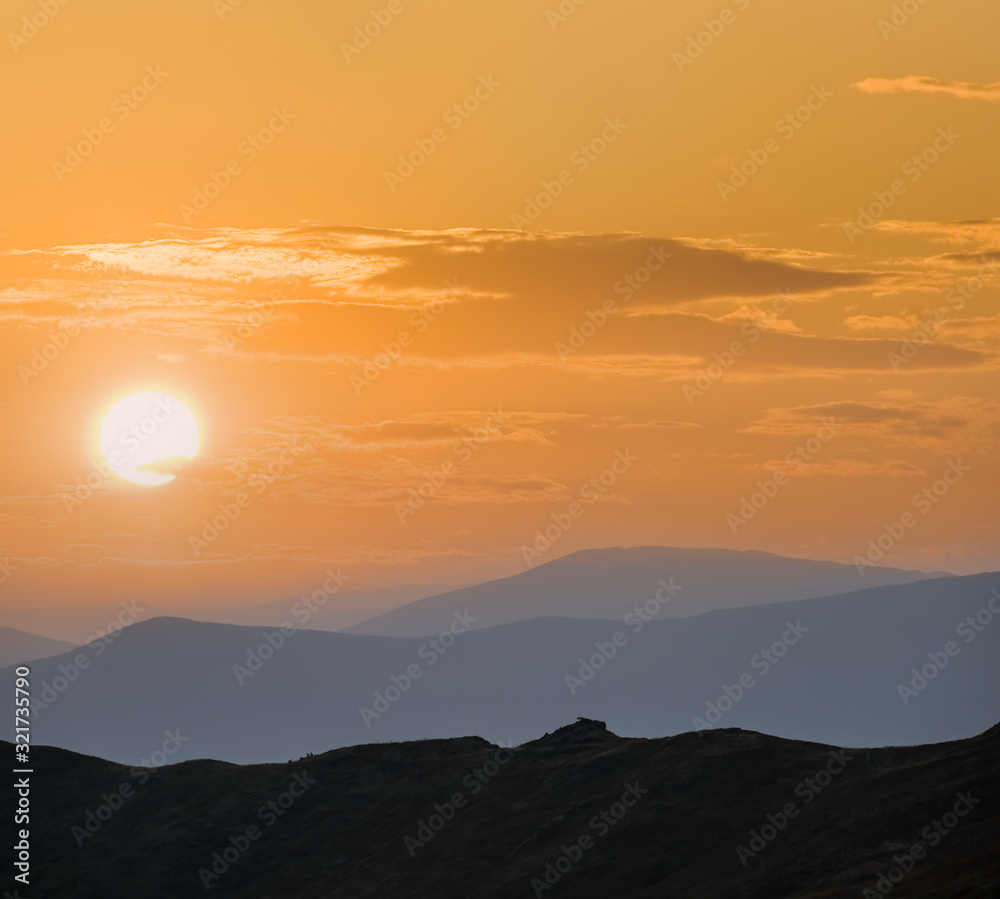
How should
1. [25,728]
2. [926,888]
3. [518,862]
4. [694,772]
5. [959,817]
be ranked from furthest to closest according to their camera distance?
[25,728], [694,772], [518,862], [959,817], [926,888]

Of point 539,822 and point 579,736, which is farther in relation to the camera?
point 579,736

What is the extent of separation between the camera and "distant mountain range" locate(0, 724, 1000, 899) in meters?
52.4

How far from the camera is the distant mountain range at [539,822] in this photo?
52406 mm

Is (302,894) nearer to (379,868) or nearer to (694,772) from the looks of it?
(379,868)

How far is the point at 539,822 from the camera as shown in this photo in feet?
228

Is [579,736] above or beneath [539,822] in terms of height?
above

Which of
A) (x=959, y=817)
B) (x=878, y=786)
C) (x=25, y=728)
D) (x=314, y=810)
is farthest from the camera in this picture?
(x=314, y=810)

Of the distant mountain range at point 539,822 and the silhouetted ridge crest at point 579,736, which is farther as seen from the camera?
the silhouetted ridge crest at point 579,736

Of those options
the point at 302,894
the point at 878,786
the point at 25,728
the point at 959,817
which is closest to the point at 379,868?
the point at 302,894

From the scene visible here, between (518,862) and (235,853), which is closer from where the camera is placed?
(518,862)

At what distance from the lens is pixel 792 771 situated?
216 feet

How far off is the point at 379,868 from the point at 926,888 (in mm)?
36114

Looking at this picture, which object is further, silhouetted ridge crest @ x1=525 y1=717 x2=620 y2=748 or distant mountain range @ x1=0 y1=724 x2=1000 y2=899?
silhouetted ridge crest @ x1=525 y1=717 x2=620 y2=748

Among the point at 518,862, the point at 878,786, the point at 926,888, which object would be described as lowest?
the point at 926,888
